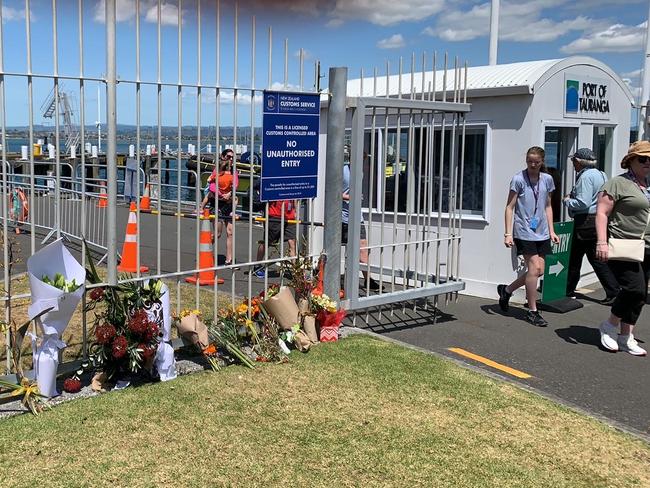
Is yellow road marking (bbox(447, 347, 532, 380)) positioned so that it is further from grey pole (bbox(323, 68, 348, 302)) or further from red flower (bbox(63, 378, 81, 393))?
red flower (bbox(63, 378, 81, 393))

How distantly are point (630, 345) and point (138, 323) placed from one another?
4.41 m

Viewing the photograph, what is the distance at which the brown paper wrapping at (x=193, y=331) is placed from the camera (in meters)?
5.27

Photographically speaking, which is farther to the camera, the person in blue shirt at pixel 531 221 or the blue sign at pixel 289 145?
the person in blue shirt at pixel 531 221

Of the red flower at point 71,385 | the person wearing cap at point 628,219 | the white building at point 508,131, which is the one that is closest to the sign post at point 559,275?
the white building at point 508,131

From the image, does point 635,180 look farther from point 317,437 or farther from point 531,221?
point 317,437

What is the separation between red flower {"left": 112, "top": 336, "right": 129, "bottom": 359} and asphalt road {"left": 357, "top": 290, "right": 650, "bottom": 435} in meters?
2.92

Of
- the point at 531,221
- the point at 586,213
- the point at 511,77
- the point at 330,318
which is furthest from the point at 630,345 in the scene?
the point at 511,77

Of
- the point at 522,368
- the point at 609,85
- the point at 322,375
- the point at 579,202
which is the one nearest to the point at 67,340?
the point at 322,375

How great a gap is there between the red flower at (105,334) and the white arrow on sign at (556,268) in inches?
209

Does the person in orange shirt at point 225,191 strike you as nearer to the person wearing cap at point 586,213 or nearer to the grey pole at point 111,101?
the grey pole at point 111,101

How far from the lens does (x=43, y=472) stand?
361cm

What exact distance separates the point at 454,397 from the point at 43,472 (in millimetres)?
2737

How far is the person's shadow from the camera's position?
6.82 meters

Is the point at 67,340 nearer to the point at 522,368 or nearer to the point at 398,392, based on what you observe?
the point at 398,392
